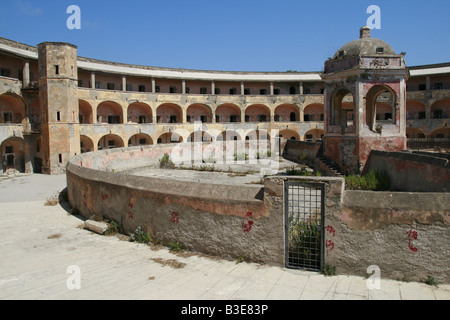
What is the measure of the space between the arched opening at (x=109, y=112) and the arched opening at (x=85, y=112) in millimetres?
1580

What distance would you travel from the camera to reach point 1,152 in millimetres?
25828

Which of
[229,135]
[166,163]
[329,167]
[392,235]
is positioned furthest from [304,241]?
[229,135]

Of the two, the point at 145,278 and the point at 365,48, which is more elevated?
the point at 365,48

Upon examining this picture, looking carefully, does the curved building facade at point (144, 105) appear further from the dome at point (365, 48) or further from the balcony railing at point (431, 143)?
the dome at point (365, 48)

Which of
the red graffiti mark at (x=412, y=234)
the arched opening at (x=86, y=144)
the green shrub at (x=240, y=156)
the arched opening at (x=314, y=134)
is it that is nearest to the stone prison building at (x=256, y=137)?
the red graffiti mark at (x=412, y=234)

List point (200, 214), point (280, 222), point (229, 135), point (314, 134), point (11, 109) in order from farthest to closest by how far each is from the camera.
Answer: point (314, 134) < point (229, 135) < point (11, 109) < point (200, 214) < point (280, 222)

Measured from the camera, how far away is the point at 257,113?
4388 cm

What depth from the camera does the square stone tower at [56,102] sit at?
24.9 meters

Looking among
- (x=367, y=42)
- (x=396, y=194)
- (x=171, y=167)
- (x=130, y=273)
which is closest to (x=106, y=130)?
(x=171, y=167)

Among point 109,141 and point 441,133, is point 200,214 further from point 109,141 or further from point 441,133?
point 441,133

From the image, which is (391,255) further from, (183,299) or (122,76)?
(122,76)

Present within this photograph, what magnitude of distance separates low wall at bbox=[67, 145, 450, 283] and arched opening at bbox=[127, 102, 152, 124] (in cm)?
2998

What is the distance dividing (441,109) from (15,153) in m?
42.5
